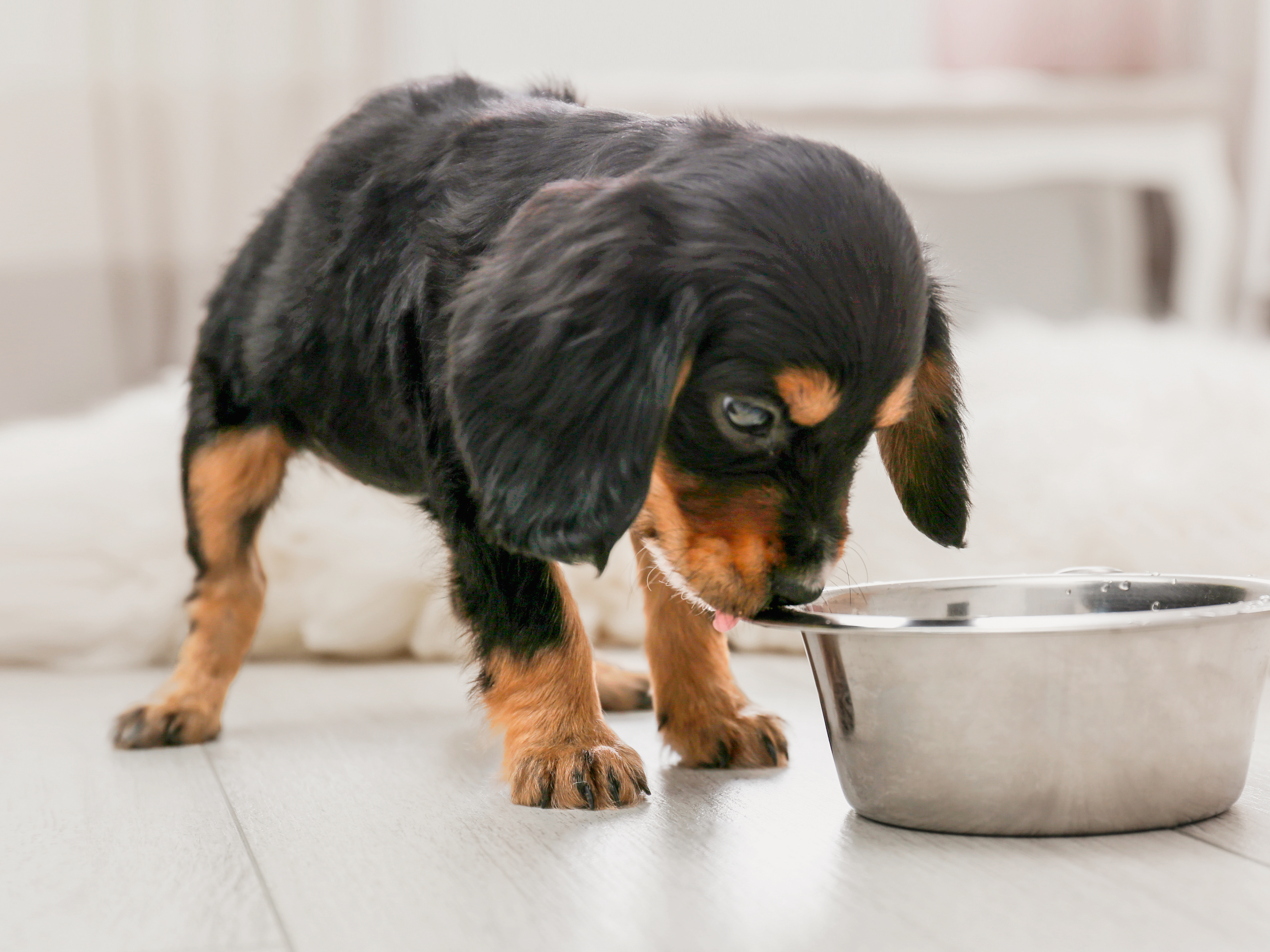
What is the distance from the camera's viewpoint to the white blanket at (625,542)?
246 cm

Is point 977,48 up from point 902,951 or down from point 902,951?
up

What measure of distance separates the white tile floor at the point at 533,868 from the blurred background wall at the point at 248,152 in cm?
311

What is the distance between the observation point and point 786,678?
2391 mm

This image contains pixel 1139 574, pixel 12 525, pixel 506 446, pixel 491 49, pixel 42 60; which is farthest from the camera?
pixel 491 49

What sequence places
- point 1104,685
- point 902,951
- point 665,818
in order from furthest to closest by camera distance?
point 665,818, point 1104,685, point 902,951

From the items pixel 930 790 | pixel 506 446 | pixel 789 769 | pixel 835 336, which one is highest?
pixel 835 336

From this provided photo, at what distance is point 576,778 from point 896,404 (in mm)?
518

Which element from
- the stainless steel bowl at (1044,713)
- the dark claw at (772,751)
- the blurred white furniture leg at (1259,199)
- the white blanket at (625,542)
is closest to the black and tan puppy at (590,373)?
the dark claw at (772,751)

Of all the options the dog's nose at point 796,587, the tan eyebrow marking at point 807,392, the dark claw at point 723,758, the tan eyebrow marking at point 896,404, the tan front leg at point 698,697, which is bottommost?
the dark claw at point 723,758

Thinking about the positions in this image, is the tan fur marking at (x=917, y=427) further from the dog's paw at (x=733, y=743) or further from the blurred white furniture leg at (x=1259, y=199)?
the blurred white furniture leg at (x=1259, y=199)

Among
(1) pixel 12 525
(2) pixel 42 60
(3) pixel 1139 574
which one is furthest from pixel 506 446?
(2) pixel 42 60

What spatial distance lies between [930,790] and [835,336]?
44 centimetres

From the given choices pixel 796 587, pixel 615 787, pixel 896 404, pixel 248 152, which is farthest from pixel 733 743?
pixel 248 152

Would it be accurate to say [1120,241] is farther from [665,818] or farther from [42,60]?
[665,818]
